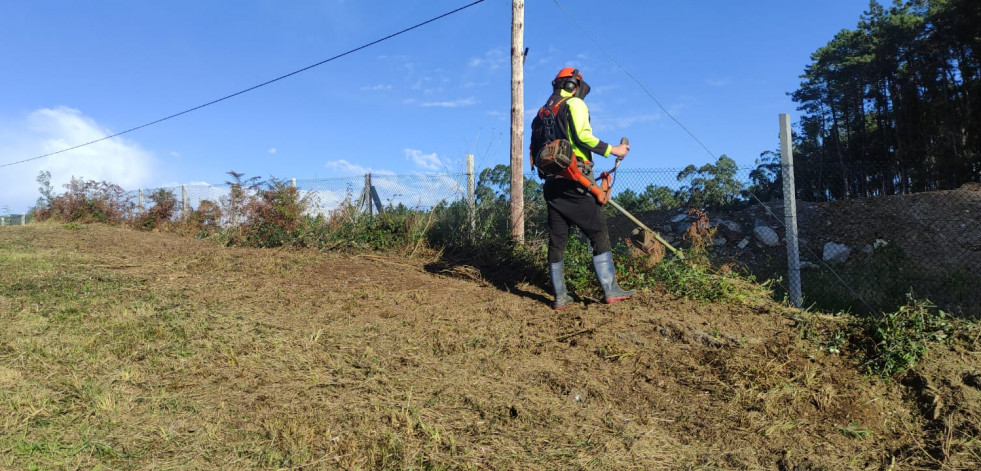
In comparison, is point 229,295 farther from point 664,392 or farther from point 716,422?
point 716,422

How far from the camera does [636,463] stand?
2.95 m

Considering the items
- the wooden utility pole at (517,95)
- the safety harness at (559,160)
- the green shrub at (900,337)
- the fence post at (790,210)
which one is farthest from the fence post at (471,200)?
the green shrub at (900,337)

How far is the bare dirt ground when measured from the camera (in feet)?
9.89

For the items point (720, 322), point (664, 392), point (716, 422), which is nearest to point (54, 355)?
point (664, 392)

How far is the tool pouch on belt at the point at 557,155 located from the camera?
4.86 m

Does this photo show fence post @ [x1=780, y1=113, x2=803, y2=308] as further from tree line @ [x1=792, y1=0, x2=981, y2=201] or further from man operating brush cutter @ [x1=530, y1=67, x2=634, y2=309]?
tree line @ [x1=792, y1=0, x2=981, y2=201]

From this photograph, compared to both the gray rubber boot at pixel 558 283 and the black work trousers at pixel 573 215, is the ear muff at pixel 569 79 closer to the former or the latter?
the black work trousers at pixel 573 215

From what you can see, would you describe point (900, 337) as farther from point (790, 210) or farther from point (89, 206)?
point (89, 206)

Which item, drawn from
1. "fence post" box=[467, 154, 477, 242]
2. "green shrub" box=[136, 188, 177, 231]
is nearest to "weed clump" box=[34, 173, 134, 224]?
"green shrub" box=[136, 188, 177, 231]

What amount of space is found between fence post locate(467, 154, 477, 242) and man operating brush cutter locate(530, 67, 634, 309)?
109 inches

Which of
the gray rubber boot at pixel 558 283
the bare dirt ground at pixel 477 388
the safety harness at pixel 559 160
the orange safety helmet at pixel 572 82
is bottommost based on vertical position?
the bare dirt ground at pixel 477 388

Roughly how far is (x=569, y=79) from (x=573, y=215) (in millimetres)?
1252

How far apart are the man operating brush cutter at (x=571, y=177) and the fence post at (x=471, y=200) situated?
2.77m

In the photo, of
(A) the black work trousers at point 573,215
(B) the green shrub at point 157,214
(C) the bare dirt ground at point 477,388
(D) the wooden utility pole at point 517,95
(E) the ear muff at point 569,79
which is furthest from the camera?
(B) the green shrub at point 157,214
